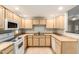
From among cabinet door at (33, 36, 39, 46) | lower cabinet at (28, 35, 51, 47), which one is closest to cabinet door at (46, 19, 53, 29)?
lower cabinet at (28, 35, 51, 47)

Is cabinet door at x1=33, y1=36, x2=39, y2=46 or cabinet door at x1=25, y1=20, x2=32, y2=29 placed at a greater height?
cabinet door at x1=25, y1=20, x2=32, y2=29

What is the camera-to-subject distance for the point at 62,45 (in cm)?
352

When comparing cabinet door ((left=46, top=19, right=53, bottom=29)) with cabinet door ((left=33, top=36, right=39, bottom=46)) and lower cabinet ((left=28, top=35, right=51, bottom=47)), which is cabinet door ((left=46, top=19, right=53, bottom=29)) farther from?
cabinet door ((left=33, top=36, right=39, bottom=46))

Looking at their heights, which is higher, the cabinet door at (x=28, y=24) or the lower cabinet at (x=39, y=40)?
the cabinet door at (x=28, y=24)

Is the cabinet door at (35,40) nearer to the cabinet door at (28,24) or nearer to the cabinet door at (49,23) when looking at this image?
the cabinet door at (28,24)

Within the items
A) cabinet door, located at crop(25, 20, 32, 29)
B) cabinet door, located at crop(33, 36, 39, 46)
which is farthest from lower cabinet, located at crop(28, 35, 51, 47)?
cabinet door, located at crop(25, 20, 32, 29)

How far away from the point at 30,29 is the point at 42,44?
1495 millimetres

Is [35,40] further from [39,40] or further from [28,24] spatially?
[28,24]

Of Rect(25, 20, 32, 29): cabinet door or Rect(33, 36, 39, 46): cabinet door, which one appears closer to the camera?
Rect(33, 36, 39, 46): cabinet door

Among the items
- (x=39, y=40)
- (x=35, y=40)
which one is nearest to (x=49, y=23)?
(x=39, y=40)

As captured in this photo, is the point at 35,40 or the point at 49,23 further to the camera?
the point at 49,23

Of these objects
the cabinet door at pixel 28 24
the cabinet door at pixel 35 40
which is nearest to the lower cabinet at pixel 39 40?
the cabinet door at pixel 35 40
